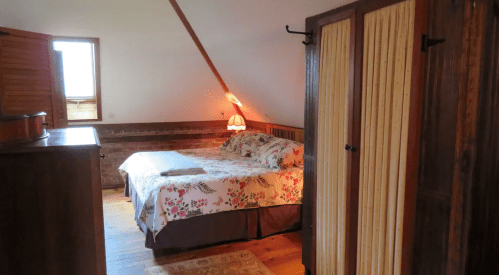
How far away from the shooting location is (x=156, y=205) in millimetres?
2969

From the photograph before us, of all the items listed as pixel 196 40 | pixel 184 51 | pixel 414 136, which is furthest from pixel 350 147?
pixel 184 51

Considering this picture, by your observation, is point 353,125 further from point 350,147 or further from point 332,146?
point 332,146

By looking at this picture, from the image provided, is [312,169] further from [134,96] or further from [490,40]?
[134,96]

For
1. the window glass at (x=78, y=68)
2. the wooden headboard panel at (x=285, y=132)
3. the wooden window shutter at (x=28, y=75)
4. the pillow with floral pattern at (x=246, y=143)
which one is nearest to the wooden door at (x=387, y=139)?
the wooden headboard panel at (x=285, y=132)

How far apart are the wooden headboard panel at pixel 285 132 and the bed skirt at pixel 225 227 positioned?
95 cm

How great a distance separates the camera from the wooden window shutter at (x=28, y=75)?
10.4 ft

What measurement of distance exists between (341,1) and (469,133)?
1.16m

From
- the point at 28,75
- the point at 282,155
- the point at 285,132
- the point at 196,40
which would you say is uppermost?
the point at 196,40

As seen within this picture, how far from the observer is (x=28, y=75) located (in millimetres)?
3367

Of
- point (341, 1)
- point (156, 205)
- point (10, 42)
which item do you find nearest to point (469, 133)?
point (341, 1)

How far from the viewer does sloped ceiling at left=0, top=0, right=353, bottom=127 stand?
3225mm

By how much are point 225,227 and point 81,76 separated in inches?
117

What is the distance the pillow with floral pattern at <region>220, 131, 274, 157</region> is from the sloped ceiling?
0.36 metres

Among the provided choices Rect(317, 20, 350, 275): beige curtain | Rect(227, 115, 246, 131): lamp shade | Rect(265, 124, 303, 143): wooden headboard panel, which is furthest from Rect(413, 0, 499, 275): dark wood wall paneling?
Rect(227, 115, 246, 131): lamp shade
